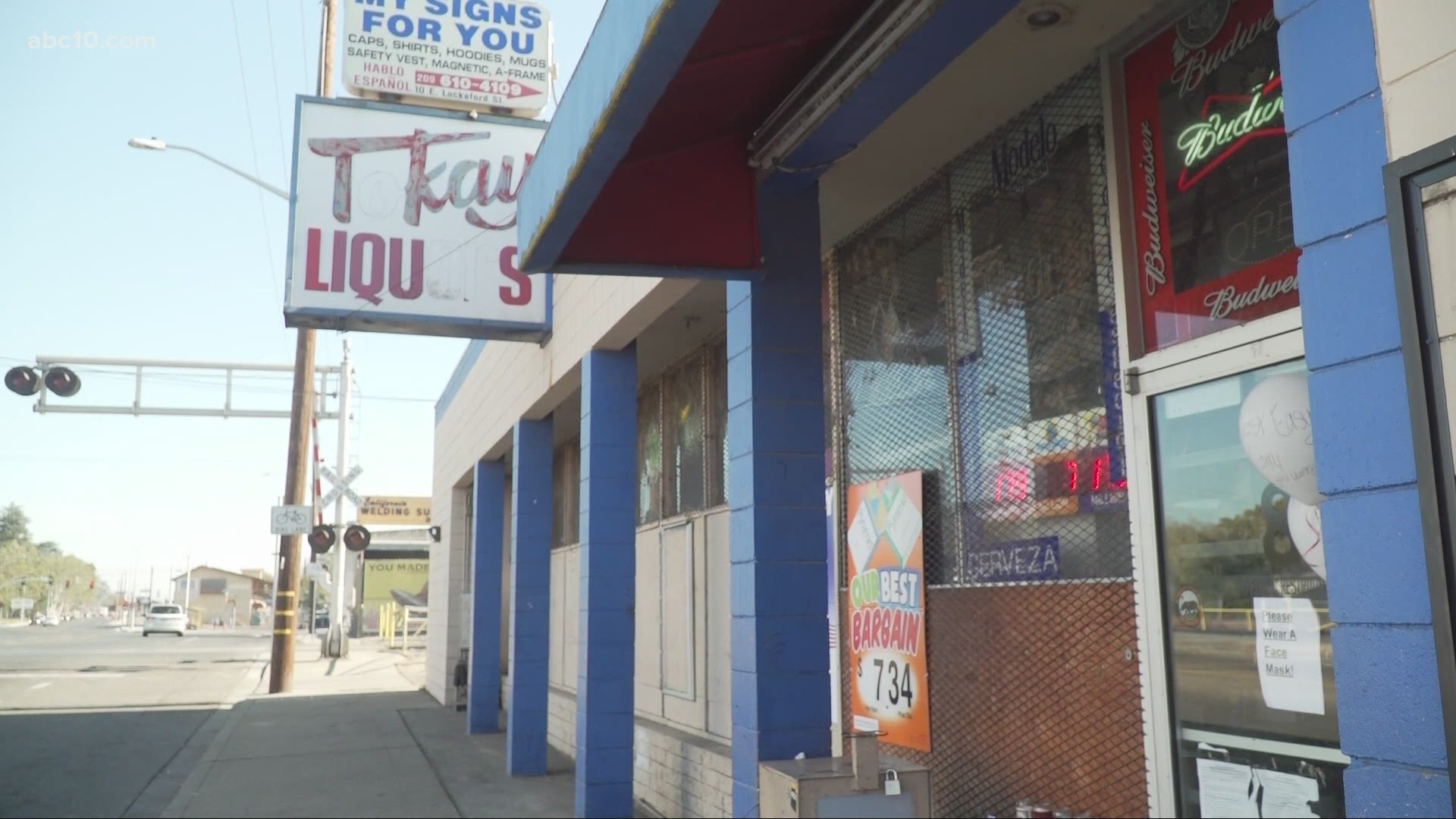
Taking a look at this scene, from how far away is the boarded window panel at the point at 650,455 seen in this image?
469 inches

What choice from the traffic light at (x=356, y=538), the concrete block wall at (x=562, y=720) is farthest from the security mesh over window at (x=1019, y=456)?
the traffic light at (x=356, y=538)

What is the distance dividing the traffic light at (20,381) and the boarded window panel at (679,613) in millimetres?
7083

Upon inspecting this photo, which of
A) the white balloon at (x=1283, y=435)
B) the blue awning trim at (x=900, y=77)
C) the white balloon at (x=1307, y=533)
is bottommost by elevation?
the white balloon at (x=1307, y=533)

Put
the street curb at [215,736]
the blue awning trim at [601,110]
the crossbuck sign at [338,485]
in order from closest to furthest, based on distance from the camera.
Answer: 1. the blue awning trim at [601,110]
2. the street curb at [215,736]
3. the crossbuck sign at [338,485]

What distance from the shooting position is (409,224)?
38.2ft

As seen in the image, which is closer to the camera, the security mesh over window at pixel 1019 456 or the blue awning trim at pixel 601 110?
the blue awning trim at pixel 601 110

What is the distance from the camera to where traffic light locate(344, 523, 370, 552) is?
958 inches

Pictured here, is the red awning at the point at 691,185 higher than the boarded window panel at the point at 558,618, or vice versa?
the red awning at the point at 691,185

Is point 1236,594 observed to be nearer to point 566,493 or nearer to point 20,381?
point 566,493

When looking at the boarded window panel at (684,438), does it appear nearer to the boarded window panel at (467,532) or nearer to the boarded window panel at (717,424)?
the boarded window panel at (717,424)

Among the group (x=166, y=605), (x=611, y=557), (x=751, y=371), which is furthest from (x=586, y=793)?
(x=166, y=605)

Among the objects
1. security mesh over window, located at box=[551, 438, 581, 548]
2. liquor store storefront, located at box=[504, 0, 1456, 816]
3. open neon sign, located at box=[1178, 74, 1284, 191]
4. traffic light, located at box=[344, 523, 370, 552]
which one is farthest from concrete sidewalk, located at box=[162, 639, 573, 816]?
open neon sign, located at box=[1178, 74, 1284, 191]

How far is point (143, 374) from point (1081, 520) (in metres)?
17.8

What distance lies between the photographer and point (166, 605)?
38156 millimetres
